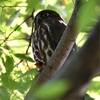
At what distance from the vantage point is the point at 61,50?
1.19 metres

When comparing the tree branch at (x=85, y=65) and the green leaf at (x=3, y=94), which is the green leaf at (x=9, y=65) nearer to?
the green leaf at (x=3, y=94)

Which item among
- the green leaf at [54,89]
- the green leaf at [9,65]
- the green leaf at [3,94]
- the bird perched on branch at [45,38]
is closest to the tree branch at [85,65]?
the green leaf at [54,89]

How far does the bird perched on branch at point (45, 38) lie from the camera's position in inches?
75.9

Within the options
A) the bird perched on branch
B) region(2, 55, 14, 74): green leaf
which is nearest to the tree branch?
region(2, 55, 14, 74): green leaf

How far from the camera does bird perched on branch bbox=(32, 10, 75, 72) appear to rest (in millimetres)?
1929

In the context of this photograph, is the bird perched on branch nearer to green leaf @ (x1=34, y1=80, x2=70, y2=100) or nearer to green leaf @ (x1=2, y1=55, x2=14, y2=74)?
green leaf @ (x1=2, y1=55, x2=14, y2=74)

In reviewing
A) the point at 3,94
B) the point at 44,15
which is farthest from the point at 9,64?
the point at 44,15

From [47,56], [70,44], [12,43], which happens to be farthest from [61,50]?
[12,43]

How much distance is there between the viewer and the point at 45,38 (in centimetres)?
200

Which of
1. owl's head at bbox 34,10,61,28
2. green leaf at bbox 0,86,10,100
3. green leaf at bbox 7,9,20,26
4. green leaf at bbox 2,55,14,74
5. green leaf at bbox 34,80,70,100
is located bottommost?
green leaf at bbox 34,80,70,100

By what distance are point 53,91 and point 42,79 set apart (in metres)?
0.79

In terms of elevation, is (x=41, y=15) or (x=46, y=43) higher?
(x=41, y=15)

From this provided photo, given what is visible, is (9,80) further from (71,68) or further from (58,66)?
(71,68)

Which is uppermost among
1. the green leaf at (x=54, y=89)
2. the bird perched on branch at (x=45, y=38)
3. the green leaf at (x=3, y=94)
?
the bird perched on branch at (x=45, y=38)
